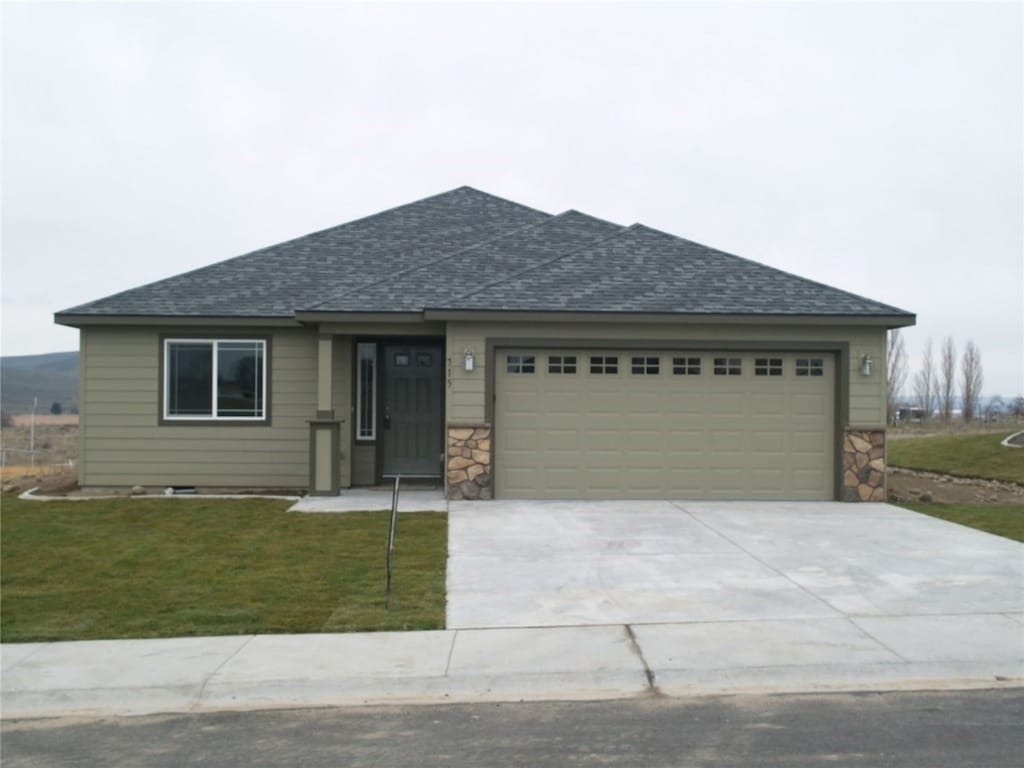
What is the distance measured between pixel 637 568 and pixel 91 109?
12.8 meters

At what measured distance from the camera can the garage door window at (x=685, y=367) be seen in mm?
13031

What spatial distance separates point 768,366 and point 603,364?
2.56 m

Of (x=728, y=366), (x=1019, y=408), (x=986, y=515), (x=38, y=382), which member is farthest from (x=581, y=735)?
(x=38, y=382)

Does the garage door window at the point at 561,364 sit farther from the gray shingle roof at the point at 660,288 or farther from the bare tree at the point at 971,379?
the bare tree at the point at 971,379

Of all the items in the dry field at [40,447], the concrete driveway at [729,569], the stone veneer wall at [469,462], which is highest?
the stone veneer wall at [469,462]

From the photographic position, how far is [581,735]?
181 inches

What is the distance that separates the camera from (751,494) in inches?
510

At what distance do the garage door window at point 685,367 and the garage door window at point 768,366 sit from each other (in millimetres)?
914

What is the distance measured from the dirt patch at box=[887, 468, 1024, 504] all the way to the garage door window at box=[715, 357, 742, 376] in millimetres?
3342

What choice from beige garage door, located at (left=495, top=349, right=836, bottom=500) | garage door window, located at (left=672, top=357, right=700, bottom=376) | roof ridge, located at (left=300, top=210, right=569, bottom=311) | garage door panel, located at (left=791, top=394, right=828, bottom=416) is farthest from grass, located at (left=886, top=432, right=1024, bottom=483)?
roof ridge, located at (left=300, top=210, right=569, bottom=311)

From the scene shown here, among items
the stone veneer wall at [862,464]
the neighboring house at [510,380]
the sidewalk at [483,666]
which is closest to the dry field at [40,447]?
the neighboring house at [510,380]

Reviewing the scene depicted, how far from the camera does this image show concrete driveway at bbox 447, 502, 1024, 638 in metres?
6.80

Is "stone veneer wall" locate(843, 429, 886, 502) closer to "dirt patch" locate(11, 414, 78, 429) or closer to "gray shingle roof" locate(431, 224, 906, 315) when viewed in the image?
"gray shingle roof" locate(431, 224, 906, 315)

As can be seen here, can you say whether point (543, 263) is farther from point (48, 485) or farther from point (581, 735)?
point (581, 735)
